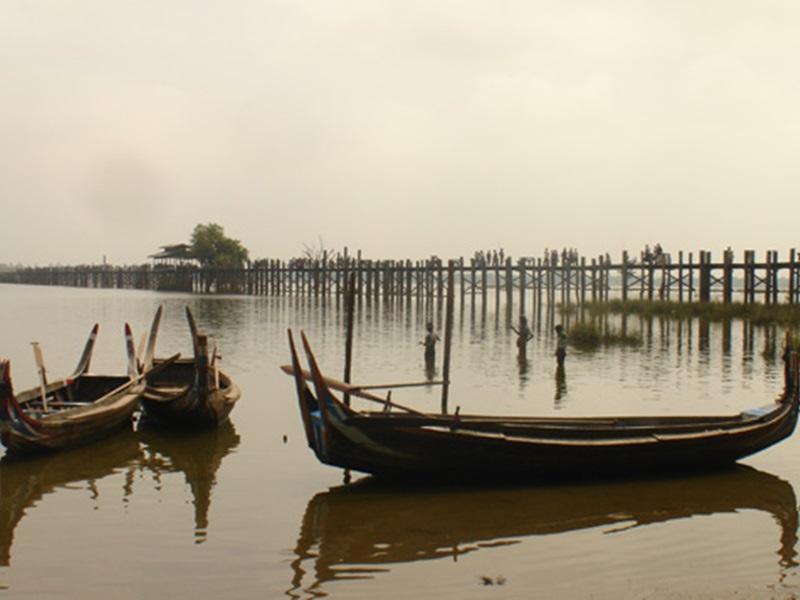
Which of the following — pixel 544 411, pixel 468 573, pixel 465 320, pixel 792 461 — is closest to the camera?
pixel 468 573

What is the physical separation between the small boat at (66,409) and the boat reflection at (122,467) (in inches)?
9.6

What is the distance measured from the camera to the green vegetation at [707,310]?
36688mm

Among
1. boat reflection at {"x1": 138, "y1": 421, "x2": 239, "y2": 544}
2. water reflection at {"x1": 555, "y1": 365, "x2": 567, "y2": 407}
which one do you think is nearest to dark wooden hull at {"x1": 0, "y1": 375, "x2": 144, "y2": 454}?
boat reflection at {"x1": 138, "y1": 421, "x2": 239, "y2": 544}

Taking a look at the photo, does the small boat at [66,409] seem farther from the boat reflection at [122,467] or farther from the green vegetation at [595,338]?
the green vegetation at [595,338]

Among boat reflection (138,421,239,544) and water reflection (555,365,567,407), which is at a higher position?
water reflection (555,365,567,407)

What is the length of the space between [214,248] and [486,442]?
84591mm

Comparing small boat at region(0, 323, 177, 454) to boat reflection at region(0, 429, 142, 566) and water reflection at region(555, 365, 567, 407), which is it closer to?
boat reflection at region(0, 429, 142, 566)

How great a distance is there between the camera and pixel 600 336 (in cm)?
2884

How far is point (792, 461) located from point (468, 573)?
6581mm

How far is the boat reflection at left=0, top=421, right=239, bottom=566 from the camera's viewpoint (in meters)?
9.51

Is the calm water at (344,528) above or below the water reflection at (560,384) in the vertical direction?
below

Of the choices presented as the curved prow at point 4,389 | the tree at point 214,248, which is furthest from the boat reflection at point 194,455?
the tree at point 214,248

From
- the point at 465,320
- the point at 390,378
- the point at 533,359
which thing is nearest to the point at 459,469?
the point at 390,378

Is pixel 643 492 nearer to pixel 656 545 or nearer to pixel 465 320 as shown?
pixel 656 545
